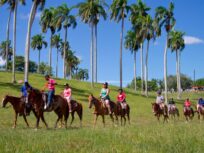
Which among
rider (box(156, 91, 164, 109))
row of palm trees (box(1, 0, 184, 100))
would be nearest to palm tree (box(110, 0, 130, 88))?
row of palm trees (box(1, 0, 184, 100))

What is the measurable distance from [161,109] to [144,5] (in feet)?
142

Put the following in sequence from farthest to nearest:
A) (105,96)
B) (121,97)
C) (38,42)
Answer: (38,42), (121,97), (105,96)

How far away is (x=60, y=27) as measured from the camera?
81.5 metres

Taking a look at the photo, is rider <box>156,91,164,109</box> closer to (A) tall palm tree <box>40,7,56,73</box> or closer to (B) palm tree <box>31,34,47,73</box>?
(A) tall palm tree <box>40,7,56,73</box>

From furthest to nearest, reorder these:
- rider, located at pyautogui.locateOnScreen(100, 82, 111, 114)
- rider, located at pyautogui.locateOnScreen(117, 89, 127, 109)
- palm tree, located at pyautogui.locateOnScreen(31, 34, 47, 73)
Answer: palm tree, located at pyautogui.locateOnScreen(31, 34, 47, 73) → rider, located at pyautogui.locateOnScreen(117, 89, 127, 109) → rider, located at pyautogui.locateOnScreen(100, 82, 111, 114)

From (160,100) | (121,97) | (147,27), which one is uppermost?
(147,27)

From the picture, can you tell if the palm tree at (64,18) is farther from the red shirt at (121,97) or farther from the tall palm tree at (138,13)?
the red shirt at (121,97)

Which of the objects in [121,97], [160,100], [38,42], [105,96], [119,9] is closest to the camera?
[105,96]

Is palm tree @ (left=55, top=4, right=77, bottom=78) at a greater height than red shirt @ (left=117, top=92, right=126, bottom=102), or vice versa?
palm tree @ (left=55, top=4, right=77, bottom=78)

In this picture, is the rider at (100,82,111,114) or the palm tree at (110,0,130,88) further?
the palm tree at (110,0,130,88)

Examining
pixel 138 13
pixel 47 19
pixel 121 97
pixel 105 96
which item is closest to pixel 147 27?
pixel 138 13

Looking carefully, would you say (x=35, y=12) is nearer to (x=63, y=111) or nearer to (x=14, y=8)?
(x=14, y=8)

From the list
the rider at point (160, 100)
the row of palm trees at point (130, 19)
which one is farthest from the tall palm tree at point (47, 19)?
the rider at point (160, 100)

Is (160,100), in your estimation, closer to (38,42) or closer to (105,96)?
(105,96)
